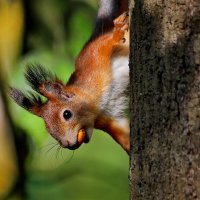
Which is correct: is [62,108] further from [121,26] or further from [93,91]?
[121,26]

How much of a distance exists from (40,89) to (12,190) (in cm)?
103

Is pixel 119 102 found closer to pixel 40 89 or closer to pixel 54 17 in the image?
pixel 40 89

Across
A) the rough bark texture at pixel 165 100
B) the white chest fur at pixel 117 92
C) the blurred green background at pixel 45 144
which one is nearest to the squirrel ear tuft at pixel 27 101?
the white chest fur at pixel 117 92

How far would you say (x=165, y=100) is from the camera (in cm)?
155

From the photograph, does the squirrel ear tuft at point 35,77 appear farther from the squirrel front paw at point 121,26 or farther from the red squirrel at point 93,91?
the squirrel front paw at point 121,26

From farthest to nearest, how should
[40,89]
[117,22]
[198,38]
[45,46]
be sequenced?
[45,46], [40,89], [117,22], [198,38]

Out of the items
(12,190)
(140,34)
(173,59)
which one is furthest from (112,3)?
(12,190)

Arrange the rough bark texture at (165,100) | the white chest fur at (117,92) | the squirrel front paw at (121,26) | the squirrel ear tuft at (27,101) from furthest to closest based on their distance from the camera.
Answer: the squirrel ear tuft at (27,101) → the white chest fur at (117,92) → the squirrel front paw at (121,26) → the rough bark texture at (165,100)

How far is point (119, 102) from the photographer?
8.22 ft

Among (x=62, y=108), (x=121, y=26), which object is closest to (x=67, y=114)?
(x=62, y=108)

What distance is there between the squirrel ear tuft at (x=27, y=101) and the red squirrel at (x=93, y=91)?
4cm

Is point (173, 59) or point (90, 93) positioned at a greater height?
point (173, 59)

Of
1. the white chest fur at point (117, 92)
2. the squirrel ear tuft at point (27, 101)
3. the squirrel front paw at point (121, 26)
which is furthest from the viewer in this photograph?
the squirrel ear tuft at point (27, 101)

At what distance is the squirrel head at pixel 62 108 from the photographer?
2.50m
